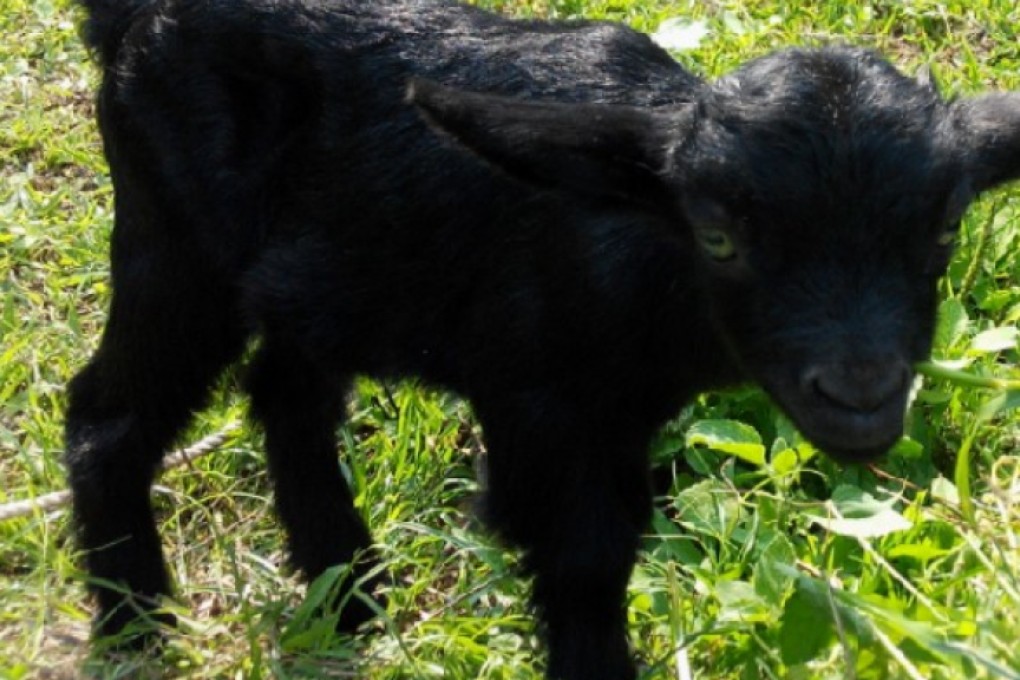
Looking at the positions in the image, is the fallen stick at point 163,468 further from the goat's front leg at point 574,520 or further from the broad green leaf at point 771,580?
the broad green leaf at point 771,580

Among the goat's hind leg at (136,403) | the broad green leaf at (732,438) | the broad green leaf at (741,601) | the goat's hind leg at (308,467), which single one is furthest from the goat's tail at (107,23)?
the broad green leaf at (741,601)

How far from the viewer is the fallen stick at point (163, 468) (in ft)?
17.5

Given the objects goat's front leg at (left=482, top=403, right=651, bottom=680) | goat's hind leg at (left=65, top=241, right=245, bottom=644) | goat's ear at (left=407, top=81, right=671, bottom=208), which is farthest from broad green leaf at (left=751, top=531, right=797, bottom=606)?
goat's hind leg at (left=65, top=241, right=245, bottom=644)

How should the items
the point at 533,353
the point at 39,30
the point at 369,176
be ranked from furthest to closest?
the point at 39,30
the point at 369,176
the point at 533,353

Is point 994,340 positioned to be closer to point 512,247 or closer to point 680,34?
point 512,247

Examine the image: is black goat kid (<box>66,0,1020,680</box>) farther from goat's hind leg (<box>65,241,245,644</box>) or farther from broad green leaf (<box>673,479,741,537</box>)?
broad green leaf (<box>673,479,741,537</box>)

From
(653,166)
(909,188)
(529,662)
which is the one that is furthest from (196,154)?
(909,188)

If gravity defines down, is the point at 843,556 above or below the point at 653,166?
below

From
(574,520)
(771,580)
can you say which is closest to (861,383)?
(771,580)

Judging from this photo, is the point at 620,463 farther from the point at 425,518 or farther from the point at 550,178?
the point at 425,518

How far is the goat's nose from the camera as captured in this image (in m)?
3.63

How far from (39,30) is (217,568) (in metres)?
3.66

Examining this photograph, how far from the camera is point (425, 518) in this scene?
5629 millimetres

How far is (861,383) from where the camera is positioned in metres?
3.63
